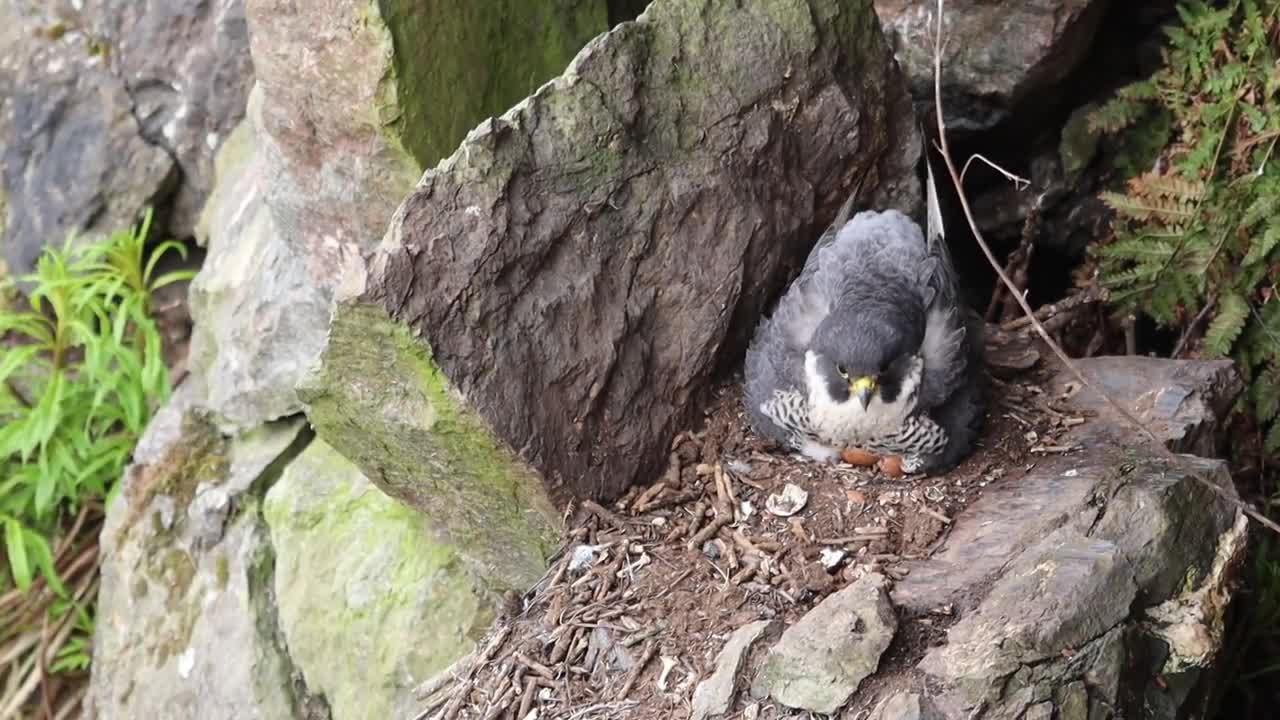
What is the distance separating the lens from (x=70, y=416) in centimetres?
512

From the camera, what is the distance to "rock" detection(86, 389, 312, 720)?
4.25m

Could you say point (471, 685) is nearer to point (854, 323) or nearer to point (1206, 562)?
point (854, 323)

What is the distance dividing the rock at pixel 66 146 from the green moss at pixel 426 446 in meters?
2.78

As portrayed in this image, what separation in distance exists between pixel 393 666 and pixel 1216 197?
3.21 meters

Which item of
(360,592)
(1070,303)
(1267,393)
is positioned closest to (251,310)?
(360,592)

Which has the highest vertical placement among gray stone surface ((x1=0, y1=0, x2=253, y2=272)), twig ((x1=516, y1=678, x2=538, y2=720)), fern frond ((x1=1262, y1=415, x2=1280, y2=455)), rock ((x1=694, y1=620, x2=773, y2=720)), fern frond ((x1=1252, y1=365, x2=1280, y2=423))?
gray stone surface ((x1=0, y1=0, x2=253, y2=272))

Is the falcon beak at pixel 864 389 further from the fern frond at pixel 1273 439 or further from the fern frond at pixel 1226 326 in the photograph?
the fern frond at pixel 1273 439

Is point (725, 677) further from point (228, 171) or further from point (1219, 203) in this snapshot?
point (228, 171)

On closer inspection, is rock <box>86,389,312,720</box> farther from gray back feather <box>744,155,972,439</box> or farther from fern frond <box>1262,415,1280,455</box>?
fern frond <box>1262,415,1280,455</box>

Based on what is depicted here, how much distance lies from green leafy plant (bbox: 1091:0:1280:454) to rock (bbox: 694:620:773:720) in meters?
2.17

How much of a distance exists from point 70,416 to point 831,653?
375cm


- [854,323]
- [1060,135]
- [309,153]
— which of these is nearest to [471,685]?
[854,323]

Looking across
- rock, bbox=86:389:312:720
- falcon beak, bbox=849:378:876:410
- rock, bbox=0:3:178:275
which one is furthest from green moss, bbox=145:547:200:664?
falcon beak, bbox=849:378:876:410

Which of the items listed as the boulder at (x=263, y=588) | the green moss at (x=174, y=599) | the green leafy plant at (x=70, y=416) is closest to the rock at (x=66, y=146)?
the green leafy plant at (x=70, y=416)
